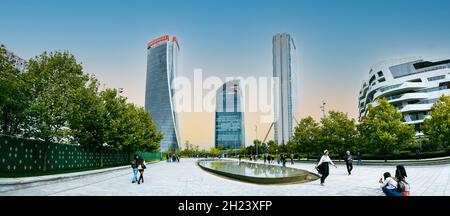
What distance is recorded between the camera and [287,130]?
186 meters

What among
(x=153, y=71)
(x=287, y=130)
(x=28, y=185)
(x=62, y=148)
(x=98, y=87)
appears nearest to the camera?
(x=28, y=185)

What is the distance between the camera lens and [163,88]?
123625 millimetres

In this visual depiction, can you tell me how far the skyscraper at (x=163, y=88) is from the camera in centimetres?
12050

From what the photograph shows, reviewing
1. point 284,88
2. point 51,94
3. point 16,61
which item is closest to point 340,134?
point 51,94

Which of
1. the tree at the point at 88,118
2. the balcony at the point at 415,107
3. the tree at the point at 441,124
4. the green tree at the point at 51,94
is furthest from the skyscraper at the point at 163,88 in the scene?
the green tree at the point at 51,94

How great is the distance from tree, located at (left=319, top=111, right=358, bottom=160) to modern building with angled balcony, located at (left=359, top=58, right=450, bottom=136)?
73.0 feet

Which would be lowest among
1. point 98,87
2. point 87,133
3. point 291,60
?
Result: point 87,133

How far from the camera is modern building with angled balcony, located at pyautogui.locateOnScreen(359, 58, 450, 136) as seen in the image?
60938 mm

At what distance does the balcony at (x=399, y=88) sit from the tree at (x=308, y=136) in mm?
23514
